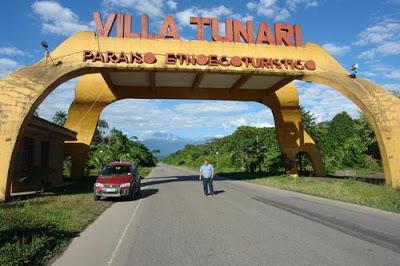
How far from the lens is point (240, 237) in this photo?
931 centimetres

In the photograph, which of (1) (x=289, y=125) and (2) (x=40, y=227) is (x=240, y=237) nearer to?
(2) (x=40, y=227)

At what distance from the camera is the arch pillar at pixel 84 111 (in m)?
32.5

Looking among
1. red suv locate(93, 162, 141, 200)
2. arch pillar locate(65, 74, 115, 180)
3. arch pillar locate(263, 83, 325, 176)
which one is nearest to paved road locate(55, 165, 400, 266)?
red suv locate(93, 162, 141, 200)

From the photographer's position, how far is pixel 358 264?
6.79 metres

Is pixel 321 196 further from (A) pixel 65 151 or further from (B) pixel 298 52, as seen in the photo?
(A) pixel 65 151

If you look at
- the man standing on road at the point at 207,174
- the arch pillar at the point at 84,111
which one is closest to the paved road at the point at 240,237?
the man standing on road at the point at 207,174

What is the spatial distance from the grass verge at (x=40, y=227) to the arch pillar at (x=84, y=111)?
1622cm

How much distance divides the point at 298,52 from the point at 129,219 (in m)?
17.1

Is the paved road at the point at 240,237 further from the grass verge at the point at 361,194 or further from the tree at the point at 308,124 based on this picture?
the tree at the point at 308,124

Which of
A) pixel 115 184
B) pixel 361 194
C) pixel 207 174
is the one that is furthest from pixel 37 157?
pixel 361 194

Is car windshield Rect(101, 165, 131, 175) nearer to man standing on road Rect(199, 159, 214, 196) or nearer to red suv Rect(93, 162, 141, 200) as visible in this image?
red suv Rect(93, 162, 141, 200)

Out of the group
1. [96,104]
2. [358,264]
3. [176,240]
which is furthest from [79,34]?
[358,264]

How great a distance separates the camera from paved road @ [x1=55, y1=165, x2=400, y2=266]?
290 inches

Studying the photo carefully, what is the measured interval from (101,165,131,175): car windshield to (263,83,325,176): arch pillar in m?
18.0
